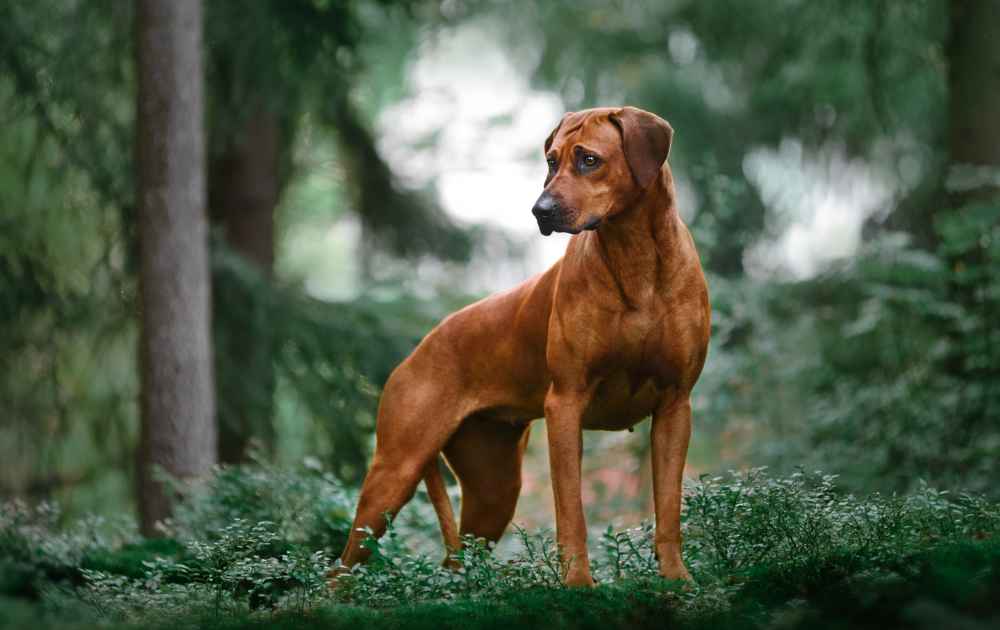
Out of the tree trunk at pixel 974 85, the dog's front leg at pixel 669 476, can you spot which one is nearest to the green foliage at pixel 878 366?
the tree trunk at pixel 974 85

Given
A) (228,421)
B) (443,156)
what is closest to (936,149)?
(443,156)

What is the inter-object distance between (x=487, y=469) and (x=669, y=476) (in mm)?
1266

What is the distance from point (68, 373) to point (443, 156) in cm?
733

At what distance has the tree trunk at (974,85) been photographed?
1006cm

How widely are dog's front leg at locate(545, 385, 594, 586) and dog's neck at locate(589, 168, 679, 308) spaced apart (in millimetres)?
498

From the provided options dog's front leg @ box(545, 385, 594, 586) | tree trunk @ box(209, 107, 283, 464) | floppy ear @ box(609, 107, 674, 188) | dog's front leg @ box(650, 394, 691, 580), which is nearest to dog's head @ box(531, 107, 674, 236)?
floppy ear @ box(609, 107, 674, 188)

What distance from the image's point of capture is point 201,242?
28.2 ft

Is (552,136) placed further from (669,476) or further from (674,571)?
(674,571)

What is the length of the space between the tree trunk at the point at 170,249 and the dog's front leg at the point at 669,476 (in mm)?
4573

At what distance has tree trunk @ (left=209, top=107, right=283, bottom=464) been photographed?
1011 centimetres

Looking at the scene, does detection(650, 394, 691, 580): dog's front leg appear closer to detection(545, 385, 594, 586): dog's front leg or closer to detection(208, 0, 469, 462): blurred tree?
detection(545, 385, 594, 586): dog's front leg

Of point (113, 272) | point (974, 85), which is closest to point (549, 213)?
point (113, 272)

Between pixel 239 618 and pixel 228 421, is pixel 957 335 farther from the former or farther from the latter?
pixel 239 618

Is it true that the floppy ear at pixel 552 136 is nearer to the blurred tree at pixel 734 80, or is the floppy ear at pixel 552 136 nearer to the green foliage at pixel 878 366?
the green foliage at pixel 878 366
